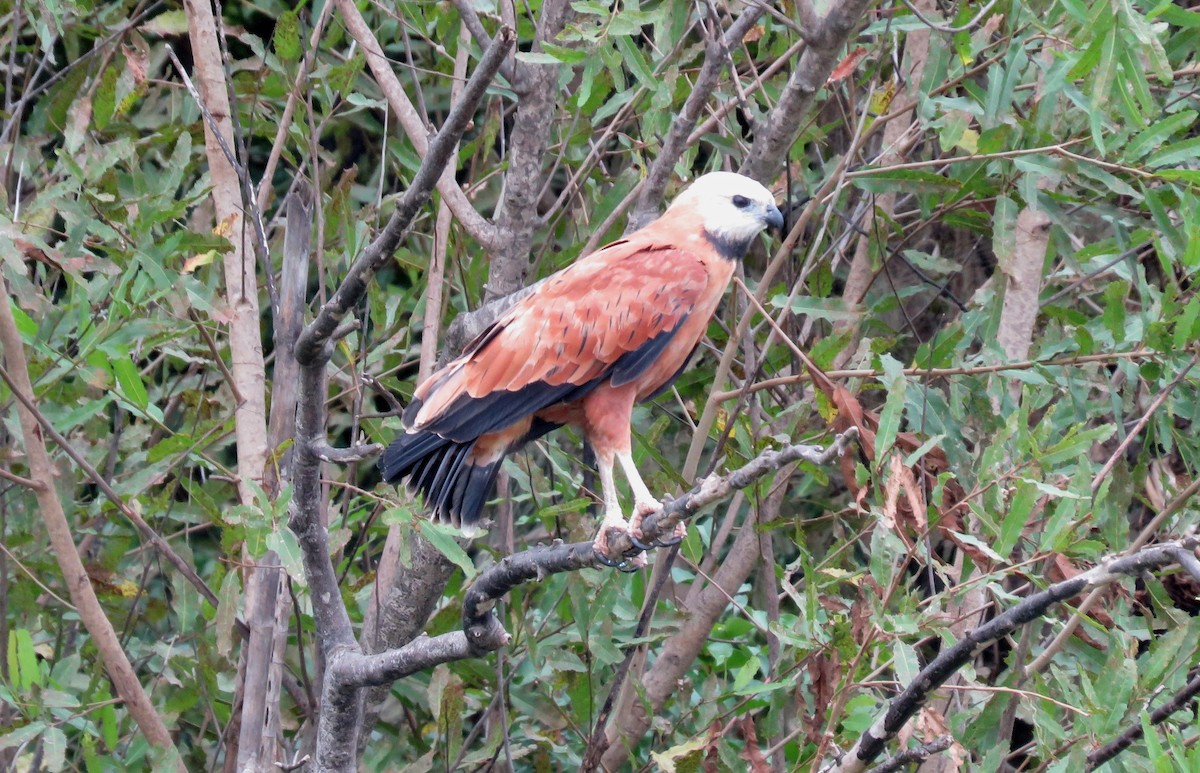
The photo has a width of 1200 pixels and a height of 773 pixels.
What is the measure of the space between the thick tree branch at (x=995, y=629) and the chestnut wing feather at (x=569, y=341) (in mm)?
1233

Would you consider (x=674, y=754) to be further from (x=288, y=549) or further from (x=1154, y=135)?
(x=1154, y=135)

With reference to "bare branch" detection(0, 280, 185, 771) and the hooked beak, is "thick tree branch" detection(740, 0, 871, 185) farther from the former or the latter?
"bare branch" detection(0, 280, 185, 771)

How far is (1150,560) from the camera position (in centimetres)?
218

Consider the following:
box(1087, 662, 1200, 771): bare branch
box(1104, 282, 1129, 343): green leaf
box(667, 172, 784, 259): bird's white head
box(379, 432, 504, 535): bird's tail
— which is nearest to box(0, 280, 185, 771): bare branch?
box(379, 432, 504, 535): bird's tail

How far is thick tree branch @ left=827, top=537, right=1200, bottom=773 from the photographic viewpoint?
2.19 metres

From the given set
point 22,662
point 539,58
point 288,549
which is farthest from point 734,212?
A: point 22,662

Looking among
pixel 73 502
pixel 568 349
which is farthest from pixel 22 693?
pixel 568 349

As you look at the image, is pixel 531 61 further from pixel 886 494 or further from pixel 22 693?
pixel 22 693

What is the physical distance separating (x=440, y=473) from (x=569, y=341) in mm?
502

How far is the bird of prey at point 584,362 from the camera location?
3.37m

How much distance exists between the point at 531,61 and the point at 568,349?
30.4 inches

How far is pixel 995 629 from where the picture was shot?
2389 mm

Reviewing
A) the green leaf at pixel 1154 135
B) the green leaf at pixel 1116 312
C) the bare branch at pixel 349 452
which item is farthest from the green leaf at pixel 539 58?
the green leaf at pixel 1116 312

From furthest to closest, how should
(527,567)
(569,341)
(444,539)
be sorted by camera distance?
1. (569,341)
2. (444,539)
3. (527,567)
